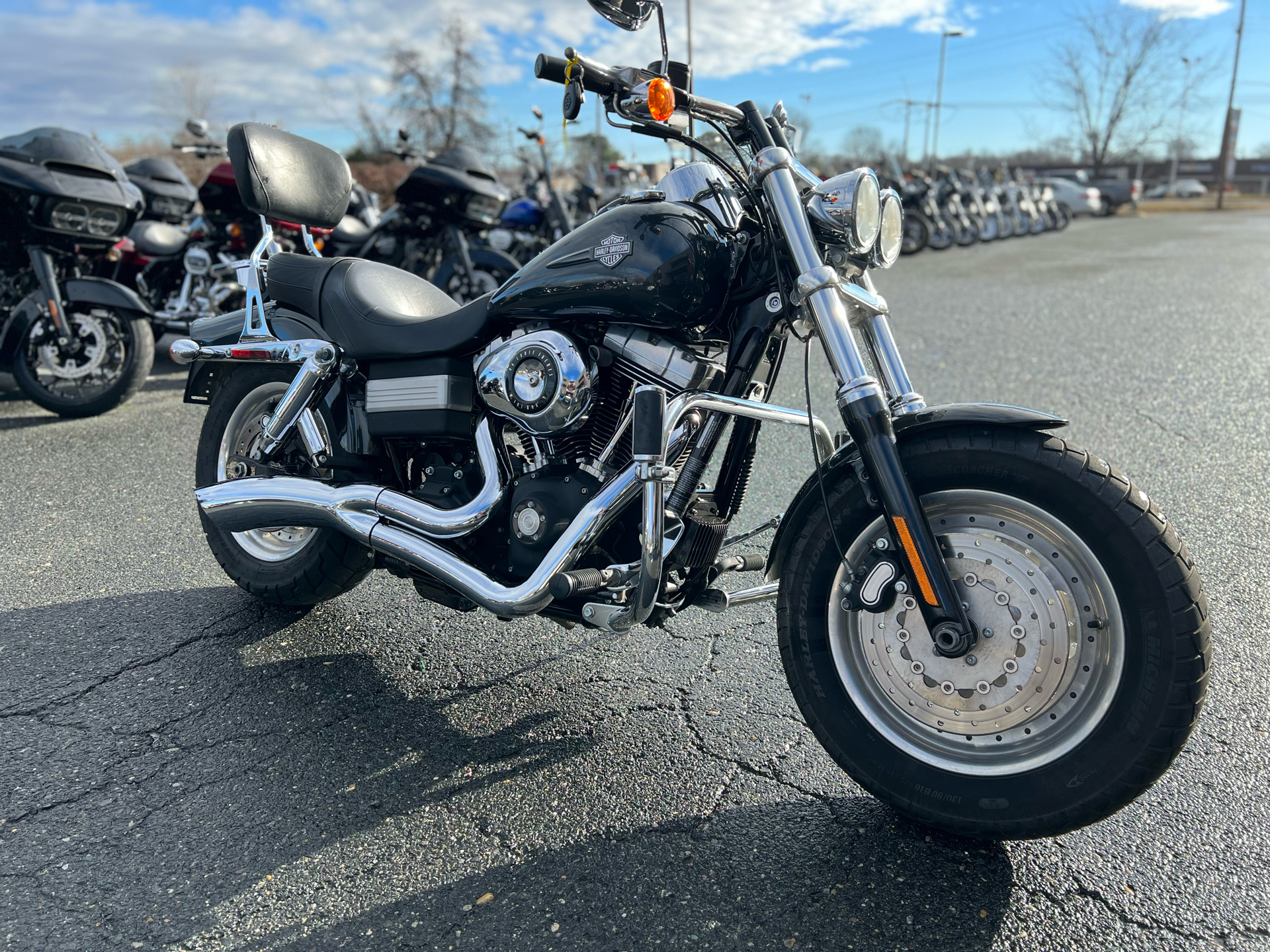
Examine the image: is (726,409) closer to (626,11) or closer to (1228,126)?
(626,11)

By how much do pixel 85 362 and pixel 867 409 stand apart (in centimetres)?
555

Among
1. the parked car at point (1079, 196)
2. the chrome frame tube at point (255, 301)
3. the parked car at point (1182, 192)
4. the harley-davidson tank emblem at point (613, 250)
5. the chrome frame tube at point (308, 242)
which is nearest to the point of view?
the harley-davidson tank emblem at point (613, 250)

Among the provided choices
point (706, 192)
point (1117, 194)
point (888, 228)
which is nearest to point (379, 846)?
point (706, 192)

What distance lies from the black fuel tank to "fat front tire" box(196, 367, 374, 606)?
1.17 meters

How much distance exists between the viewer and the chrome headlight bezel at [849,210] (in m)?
2.01

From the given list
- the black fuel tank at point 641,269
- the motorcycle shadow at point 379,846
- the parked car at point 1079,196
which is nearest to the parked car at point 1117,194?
the parked car at point 1079,196

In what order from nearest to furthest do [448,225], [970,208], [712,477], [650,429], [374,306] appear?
[650,429] < [374,306] < [712,477] < [448,225] < [970,208]

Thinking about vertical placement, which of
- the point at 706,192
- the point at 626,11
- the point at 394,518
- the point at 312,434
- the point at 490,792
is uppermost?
the point at 626,11

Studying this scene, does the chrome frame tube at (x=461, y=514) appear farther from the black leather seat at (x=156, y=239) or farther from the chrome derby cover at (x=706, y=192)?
the black leather seat at (x=156, y=239)

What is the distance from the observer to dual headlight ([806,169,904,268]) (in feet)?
6.61

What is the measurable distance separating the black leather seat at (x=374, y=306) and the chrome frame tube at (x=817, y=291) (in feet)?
2.85

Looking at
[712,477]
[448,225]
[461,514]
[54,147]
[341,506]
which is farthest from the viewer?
[448,225]

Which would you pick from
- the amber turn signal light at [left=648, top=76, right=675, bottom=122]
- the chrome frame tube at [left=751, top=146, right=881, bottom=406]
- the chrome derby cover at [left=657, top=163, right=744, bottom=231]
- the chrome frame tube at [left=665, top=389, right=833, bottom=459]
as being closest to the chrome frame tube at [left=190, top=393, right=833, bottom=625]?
the chrome frame tube at [left=665, top=389, right=833, bottom=459]

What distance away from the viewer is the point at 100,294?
5.78 meters
